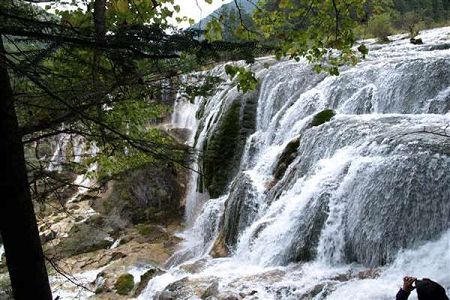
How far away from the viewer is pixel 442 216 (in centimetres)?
677

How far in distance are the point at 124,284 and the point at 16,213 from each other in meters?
8.61

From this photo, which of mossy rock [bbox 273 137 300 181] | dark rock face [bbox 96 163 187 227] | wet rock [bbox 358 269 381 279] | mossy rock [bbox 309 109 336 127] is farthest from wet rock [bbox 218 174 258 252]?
dark rock face [bbox 96 163 187 227]

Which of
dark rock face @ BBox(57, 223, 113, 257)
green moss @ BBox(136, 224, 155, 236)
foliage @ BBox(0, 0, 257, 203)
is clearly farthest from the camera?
green moss @ BBox(136, 224, 155, 236)

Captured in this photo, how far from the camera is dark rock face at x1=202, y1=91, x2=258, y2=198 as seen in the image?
16500 millimetres

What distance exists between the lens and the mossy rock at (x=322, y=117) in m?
11.8

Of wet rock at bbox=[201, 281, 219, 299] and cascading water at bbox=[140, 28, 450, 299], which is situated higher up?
cascading water at bbox=[140, 28, 450, 299]

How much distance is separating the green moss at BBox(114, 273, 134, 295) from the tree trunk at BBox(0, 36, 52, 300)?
26.5 feet

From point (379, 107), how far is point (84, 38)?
32.7 feet

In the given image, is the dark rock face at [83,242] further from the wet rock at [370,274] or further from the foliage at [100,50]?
the foliage at [100,50]

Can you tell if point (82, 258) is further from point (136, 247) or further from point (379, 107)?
point (379, 107)

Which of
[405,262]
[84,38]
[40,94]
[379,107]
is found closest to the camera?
[84,38]

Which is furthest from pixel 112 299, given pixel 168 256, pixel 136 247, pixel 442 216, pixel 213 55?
pixel 213 55

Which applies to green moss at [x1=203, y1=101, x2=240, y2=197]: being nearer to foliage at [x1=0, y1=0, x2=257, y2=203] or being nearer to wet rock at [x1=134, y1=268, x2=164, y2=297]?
wet rock at [x1=134, y1=268, x2=164, y2=297]

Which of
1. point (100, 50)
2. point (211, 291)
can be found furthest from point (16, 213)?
point (211, 291)
